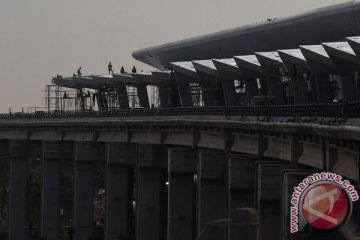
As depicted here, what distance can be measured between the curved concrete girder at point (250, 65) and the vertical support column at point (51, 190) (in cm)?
2546

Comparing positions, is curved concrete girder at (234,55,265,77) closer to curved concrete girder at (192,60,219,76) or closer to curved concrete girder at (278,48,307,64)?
curved concrete girder at (192,60,219,76)

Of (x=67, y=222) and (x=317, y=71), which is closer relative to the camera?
(x=317, y=71)

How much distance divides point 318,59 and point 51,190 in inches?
1777

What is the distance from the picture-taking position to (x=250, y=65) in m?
105

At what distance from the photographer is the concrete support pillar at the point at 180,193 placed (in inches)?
3548

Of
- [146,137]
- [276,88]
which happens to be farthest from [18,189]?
[276,88]

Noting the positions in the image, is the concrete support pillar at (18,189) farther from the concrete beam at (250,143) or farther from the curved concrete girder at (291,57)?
the concrete beam at (250,143)

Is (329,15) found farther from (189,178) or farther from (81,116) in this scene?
(81,116)

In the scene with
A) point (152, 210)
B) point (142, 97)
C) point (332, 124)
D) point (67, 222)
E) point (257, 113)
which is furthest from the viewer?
point (67, 222)

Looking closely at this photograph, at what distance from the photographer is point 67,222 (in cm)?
17088

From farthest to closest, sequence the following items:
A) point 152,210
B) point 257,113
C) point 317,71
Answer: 1. point 152,210
2. point 317,71
3. point 257,113

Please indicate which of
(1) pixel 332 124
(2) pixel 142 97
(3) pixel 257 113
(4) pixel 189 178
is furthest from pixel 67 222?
(1) pixel 332 124

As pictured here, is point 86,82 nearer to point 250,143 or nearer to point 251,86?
point 251,86

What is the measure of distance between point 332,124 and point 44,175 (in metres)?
76.9
